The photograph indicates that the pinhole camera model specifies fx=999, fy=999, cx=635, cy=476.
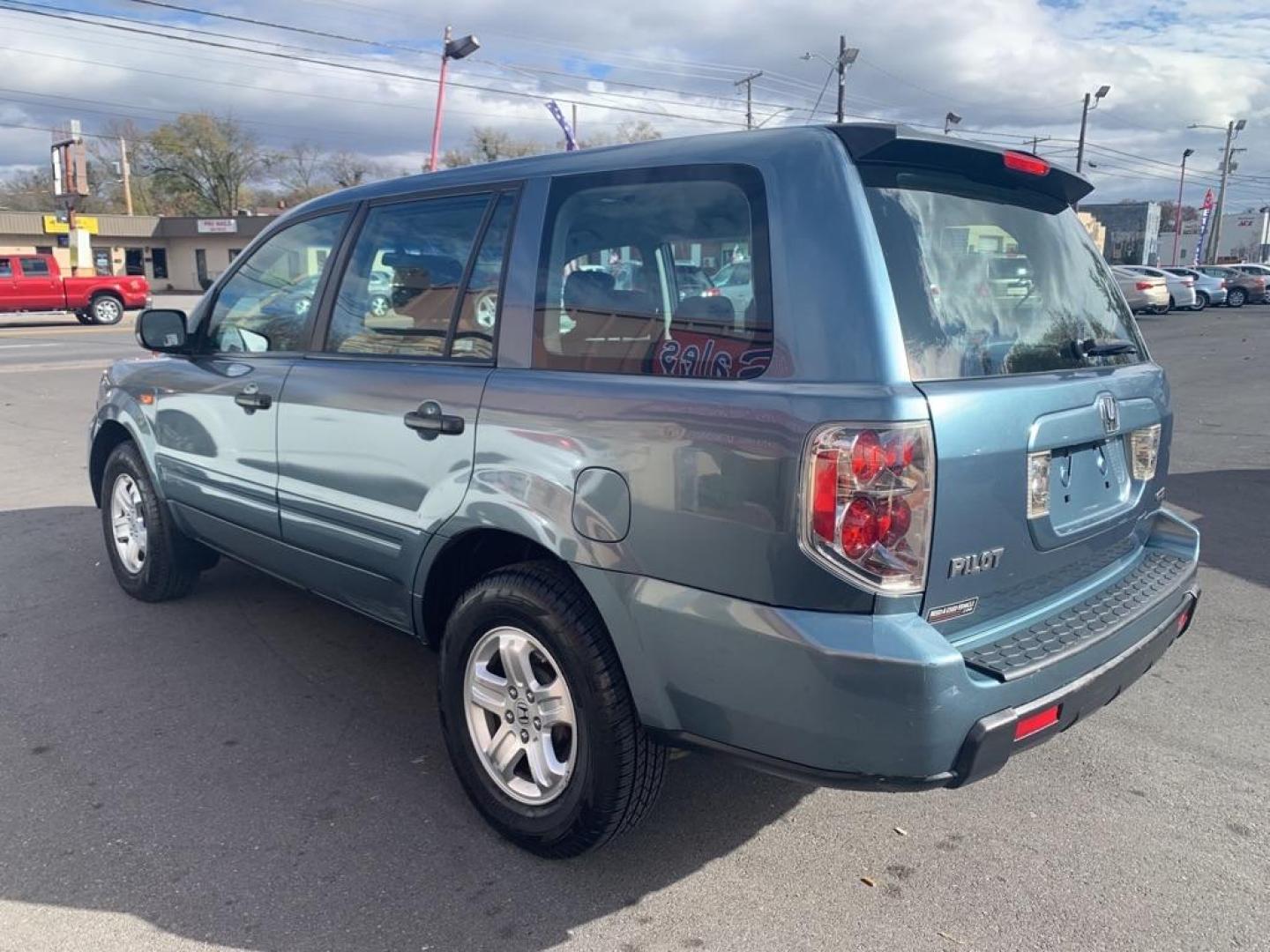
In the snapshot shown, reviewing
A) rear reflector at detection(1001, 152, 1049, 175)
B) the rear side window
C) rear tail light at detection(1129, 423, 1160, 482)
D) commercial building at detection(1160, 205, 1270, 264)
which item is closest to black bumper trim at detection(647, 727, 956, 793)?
the rear side window

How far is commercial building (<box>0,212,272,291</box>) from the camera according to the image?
52.8 metres

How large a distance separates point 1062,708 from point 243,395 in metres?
3.19

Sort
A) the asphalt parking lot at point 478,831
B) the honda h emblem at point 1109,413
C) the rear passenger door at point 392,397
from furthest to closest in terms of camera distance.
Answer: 1. the rear passenger door at point 392,397
2. the honda h emblem at point 1109,413
3. the asphalt parking lot at point 478,831

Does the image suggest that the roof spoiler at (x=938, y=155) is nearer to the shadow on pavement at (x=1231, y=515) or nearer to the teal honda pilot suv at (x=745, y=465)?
the teal honda pilot suv at (x=745, y=465)

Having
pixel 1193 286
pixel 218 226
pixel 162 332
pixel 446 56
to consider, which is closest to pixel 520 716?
pixel 162 332

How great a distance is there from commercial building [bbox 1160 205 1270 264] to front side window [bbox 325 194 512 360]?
9112 cm

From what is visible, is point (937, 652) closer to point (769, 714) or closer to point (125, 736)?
point (769, 714)

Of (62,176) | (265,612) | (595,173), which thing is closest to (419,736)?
(265,612)

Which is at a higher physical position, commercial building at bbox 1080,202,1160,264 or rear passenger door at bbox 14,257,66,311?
commercial building at bbox 1080,202,1160,264

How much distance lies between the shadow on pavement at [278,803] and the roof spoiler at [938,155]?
1987 mm

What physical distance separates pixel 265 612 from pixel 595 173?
3.11m

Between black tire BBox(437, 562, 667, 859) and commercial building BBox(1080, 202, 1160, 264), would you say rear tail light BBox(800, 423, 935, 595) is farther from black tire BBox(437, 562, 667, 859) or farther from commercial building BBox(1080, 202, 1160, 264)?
commercial building BBox(1080, 202, 1160, 264)

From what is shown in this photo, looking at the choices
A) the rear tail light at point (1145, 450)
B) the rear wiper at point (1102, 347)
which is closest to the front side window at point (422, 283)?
the rear wiper at point (1102, 347)

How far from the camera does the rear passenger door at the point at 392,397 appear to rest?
309cm
